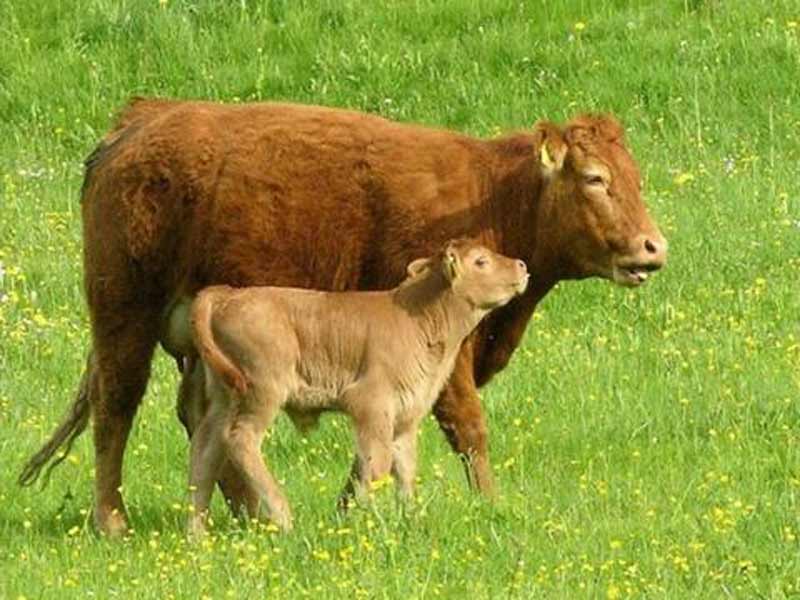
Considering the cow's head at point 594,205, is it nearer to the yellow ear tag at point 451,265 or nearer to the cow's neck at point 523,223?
the cow's neck at point 523,223

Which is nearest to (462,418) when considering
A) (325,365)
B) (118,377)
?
(325,365)

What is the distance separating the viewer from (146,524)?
35.6 ft

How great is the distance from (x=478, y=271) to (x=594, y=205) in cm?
78

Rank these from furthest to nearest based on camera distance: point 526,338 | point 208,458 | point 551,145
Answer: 1. point 526,338
2. point 551,145
3. point 208,458

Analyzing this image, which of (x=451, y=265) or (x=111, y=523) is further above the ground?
(x=451, y=265)

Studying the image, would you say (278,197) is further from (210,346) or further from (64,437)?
(64,437)

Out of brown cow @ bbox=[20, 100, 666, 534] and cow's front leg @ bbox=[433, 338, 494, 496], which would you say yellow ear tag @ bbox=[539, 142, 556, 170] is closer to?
brown cow @ bbox=[20, 100, 666, 534]

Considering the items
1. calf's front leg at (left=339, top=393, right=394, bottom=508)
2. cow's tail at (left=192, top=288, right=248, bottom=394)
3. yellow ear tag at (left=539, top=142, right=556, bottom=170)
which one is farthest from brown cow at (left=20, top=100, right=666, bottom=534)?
calf's front leg at (left=339, top=393, right=394, bottom=508)

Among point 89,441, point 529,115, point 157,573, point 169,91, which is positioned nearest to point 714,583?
point 157,573

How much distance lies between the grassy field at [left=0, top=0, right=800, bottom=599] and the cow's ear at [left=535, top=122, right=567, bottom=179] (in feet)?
4.63

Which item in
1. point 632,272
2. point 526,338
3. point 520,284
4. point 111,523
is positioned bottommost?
point 526,338

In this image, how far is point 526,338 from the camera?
13977mm

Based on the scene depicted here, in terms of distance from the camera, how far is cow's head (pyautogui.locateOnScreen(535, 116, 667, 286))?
11242 millimetres

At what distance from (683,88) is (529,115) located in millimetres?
1179
